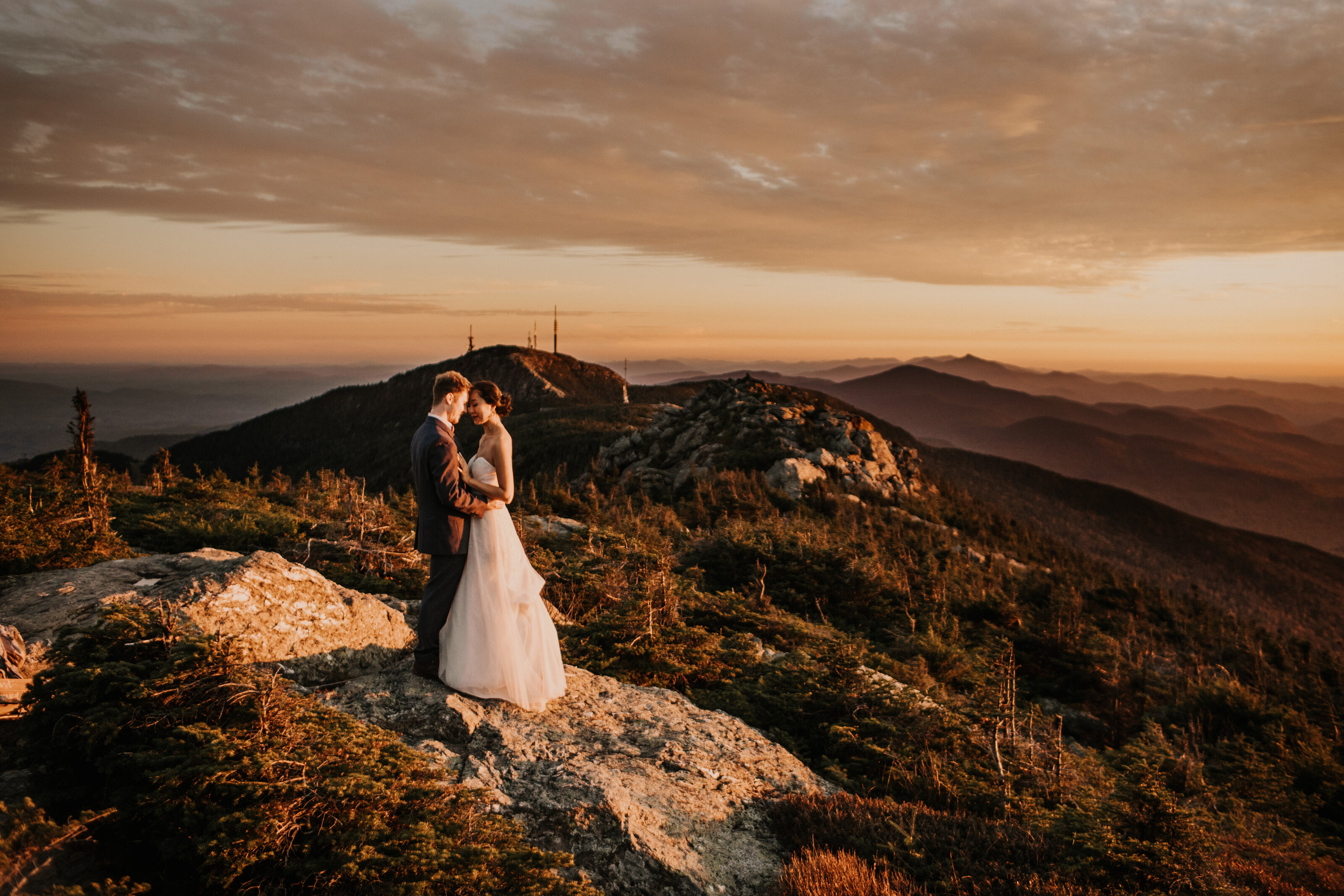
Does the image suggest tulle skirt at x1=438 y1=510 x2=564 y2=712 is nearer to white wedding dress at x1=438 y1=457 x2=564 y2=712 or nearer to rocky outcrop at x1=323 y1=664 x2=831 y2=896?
white wedding dress at x1=438 y1=457 x2=564 y2=712

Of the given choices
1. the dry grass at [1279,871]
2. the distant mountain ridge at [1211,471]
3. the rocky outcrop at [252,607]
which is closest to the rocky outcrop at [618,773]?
the rocky outcrop at [252,607]

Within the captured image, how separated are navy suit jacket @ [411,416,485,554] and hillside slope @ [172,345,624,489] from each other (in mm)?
71339

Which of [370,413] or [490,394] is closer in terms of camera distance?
[490,394]

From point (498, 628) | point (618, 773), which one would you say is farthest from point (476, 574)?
point (618, 773)

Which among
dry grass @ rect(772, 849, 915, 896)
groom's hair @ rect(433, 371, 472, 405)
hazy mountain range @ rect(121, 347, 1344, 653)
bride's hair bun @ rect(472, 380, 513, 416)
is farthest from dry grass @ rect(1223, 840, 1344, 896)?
hazy mountain range @ rect(121, 347, 1344, 653)

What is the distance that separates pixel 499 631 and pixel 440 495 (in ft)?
3.52

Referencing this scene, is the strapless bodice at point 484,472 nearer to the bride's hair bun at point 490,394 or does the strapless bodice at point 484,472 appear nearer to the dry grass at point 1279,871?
the bride's hair bun at point 490,394

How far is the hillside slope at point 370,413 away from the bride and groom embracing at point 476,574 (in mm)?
71294

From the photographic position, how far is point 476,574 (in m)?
4.80

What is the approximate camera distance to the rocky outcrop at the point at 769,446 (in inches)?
974

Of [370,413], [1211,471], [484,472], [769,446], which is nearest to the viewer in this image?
[484,472]

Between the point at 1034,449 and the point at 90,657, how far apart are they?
693ft

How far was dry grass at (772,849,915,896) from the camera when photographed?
3.26 m

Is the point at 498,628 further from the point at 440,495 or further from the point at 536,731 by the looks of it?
the point at 440,495
